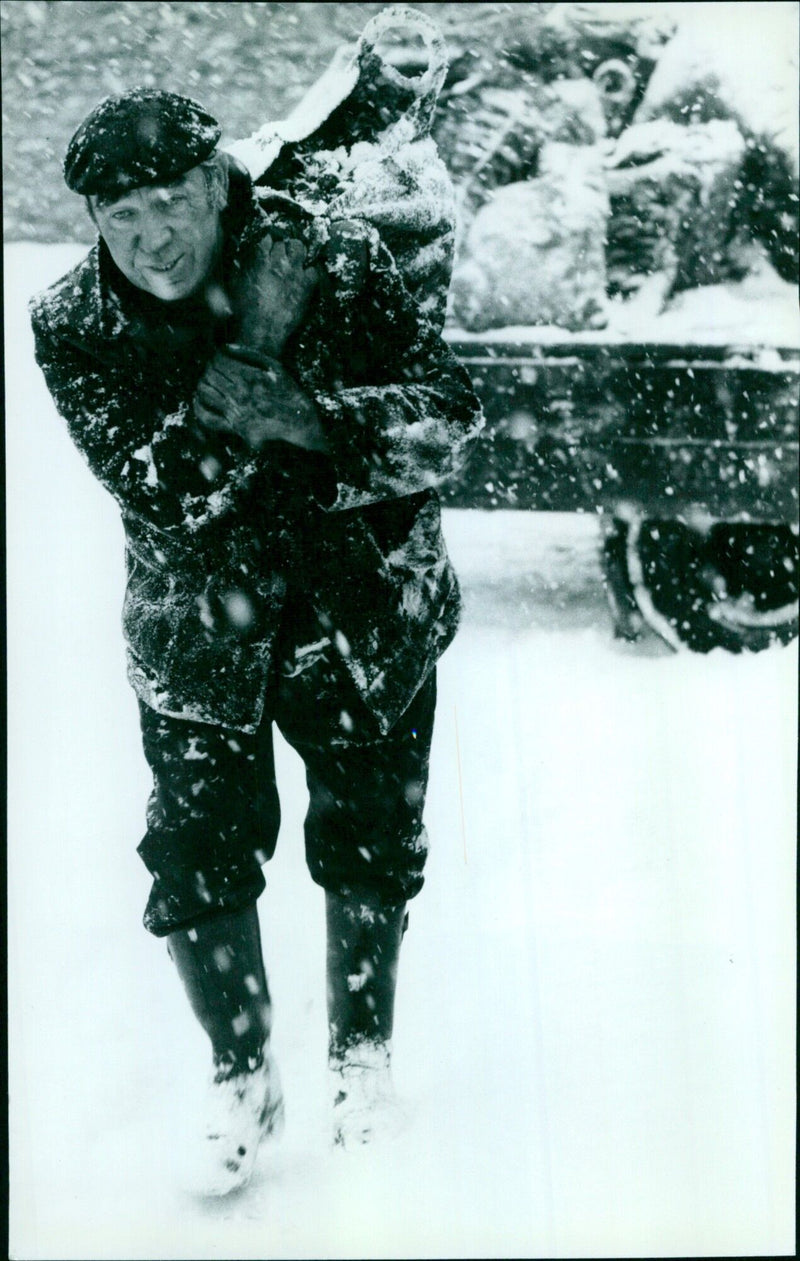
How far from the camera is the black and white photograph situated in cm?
213

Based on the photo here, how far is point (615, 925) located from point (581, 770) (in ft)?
0.99

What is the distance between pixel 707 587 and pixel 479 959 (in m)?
0.89

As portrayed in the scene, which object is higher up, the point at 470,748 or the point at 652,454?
the point at 652,454

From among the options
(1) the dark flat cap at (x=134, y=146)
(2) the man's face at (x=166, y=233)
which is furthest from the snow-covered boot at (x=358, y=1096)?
(1) the dark flat cap at (x=134, y=146)

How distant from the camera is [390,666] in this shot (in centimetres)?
200

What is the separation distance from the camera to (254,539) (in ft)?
6.32

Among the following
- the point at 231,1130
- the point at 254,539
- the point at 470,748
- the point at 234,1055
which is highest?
the point at 254,539

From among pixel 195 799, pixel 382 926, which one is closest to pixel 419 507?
pixel 195 799

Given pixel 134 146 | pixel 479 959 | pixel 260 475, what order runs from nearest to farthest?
pixel 134 146
pixel 260 475
pixel 479 959

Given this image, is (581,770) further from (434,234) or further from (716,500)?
(434,234)

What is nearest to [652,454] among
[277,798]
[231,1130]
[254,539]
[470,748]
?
[470,748]

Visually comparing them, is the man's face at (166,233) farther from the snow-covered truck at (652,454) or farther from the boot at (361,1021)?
the boot at (361,1021)

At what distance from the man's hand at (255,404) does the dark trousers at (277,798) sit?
402 millimetres

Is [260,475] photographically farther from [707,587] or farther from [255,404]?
[707,587]
